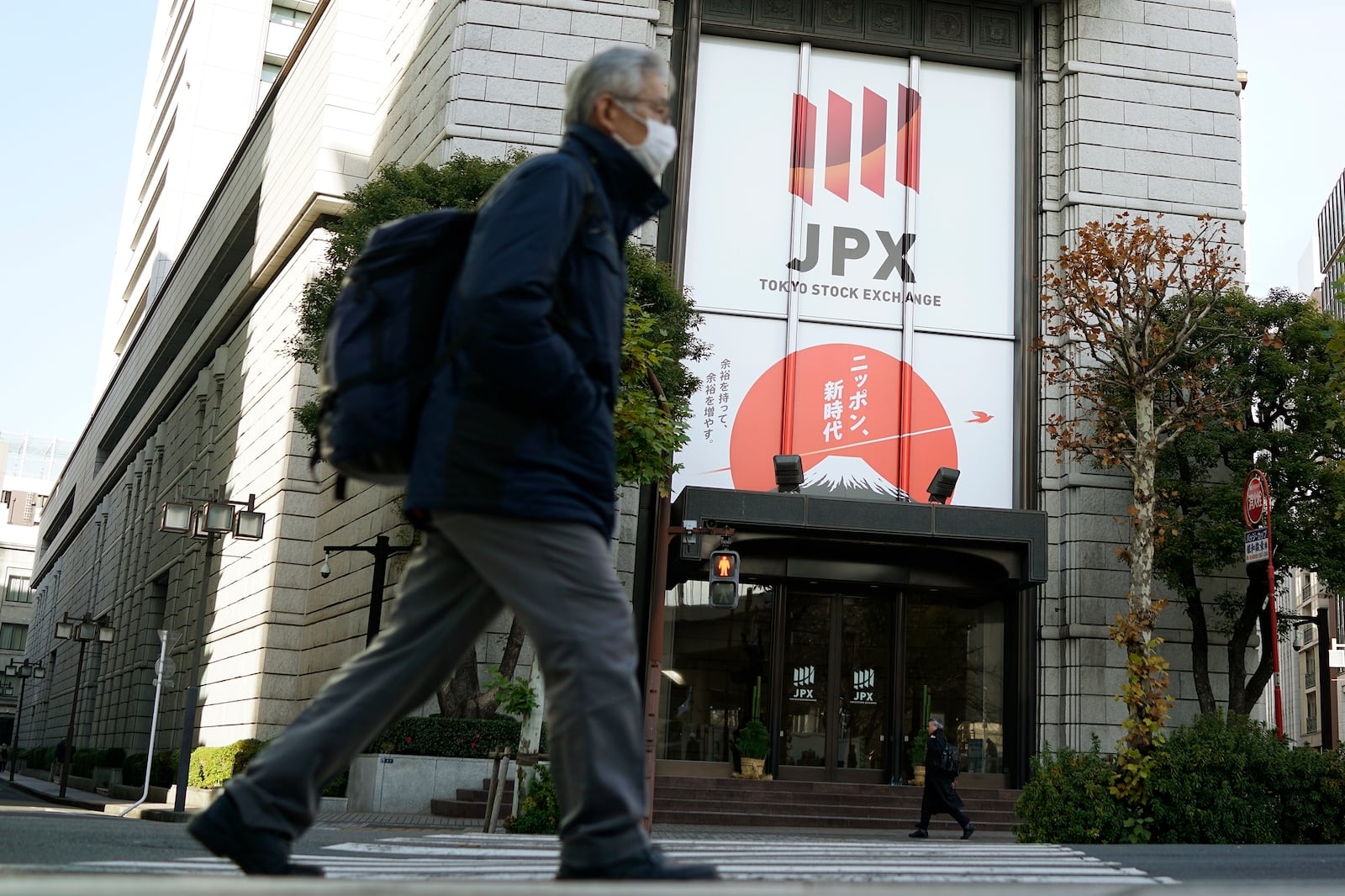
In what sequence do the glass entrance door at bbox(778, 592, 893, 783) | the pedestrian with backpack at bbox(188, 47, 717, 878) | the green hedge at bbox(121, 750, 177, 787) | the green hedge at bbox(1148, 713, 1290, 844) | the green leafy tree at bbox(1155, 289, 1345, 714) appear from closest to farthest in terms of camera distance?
the pedestrian with backpack at bbox(188, 47, 717, 878), the green hedge at bbox(1148, 713, 1290, 844), the green leafy tree at bbox(1155, 289, 1345, 714), the glass entrance door at bbox(778, 592, 893, 783), the green hedge at bbox(121, 750, 177, 787)

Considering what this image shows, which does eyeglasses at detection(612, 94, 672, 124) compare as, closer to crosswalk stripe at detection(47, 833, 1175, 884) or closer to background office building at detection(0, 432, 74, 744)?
crosswalk stripe at detection(47, 833, 1175, 884)

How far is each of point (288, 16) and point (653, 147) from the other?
200 ft

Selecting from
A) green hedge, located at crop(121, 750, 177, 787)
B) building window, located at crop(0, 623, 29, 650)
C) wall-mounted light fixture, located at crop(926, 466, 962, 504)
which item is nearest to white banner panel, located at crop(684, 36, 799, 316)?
wall-mounted light fixture, located at crop(926, 466, 962, 504)

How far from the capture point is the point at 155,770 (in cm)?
3064

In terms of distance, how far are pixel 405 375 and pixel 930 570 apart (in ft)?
60.1

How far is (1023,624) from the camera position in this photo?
792 inches

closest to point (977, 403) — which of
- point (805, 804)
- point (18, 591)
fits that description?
point (805, 804)

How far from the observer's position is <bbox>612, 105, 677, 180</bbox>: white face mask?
10.0ft

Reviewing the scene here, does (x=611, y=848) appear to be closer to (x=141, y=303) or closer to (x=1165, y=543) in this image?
(x=1165, y=543)

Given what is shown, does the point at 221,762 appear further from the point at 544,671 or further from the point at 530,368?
the point at 530,368

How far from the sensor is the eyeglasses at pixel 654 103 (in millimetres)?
3061

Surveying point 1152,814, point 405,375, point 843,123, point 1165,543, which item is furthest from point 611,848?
point 843,123

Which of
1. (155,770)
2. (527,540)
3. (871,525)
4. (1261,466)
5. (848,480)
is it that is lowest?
(155,770)

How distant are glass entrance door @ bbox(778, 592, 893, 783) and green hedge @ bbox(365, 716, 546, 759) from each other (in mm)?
4951
